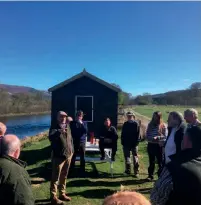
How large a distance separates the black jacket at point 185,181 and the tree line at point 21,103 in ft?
161

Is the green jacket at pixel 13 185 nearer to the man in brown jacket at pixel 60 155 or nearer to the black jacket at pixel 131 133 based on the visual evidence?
the man in brown jacket at pixel 60 155

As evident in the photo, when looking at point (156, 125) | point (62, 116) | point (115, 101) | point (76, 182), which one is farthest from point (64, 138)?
point (115, 101)

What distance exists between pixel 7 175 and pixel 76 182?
13.7 ft

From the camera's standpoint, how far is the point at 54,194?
5.22m

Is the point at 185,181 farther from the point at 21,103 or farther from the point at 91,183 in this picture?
the point at 21,103

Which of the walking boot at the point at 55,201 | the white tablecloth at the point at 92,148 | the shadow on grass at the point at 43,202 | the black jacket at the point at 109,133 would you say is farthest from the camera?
the white tablecloth at the point at 92,148

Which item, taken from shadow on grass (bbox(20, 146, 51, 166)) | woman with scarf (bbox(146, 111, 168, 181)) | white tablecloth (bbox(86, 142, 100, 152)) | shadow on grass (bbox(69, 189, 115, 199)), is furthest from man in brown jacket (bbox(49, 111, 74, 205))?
shadow on grass (bbox(20, 146, 51, 166))

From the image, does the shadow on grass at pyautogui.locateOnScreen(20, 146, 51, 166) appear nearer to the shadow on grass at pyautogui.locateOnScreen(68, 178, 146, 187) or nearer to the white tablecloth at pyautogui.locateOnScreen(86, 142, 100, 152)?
the white tablecloth at pyautogui.locateOnScreen(86, 142, 100, 152)

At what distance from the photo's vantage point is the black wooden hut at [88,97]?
11.5m

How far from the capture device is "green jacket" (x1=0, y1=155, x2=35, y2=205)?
2.78m

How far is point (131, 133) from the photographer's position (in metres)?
7.31

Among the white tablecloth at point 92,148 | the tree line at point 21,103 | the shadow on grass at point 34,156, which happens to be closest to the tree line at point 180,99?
the tree line at point 21,103

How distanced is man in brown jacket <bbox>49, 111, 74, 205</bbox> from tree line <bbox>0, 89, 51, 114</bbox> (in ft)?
149

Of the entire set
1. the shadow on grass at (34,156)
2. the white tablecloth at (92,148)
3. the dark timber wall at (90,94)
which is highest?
the dark timber wall at (90,94)
